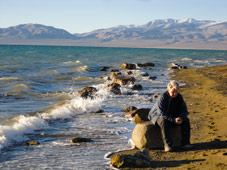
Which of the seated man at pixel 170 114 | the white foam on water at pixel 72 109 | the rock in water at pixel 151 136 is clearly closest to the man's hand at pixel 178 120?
the seated man at pixel 170 114

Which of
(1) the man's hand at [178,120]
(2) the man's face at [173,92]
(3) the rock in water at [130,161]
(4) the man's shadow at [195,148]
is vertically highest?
(2) the man's face at [173,92]

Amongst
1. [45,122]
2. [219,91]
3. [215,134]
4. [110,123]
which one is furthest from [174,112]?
[219,91]

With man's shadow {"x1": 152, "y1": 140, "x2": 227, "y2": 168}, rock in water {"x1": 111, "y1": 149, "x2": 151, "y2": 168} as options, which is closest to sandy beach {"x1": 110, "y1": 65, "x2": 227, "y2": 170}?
man's shadow {"x1": 152, "y1": 140, "x2": 227, "y2": 168}

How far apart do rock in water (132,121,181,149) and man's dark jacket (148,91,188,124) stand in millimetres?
182

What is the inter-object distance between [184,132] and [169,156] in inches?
30.4

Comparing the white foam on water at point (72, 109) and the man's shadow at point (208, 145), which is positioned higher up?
the white foam on water at point (72, 109)

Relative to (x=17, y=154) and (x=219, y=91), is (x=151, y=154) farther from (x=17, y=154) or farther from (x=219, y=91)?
(x=219, y=91)

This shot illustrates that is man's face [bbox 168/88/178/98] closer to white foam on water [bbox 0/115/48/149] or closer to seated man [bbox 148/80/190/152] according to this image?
seated man [bbox 148/80/190/152]

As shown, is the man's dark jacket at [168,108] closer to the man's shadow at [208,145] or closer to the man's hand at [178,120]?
the man's hand at [178,120]

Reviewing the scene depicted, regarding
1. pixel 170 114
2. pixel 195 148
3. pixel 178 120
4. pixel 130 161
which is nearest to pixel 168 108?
pixel 170 114

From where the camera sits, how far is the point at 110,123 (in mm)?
9883

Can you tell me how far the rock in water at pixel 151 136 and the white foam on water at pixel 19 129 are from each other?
9.31 feet

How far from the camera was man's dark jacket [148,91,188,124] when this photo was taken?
7145 mm

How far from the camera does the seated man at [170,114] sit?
23.2ft
